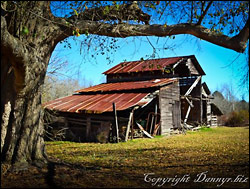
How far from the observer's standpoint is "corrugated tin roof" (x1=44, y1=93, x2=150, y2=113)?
15.7 meters

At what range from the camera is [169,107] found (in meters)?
20.3

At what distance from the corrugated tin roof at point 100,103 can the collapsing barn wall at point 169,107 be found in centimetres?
265

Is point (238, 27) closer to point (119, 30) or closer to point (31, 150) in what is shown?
point (119, 30)

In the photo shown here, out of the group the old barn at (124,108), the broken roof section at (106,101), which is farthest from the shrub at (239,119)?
the broken roof section at (106,101)

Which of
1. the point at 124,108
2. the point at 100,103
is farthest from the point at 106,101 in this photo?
the point at 124,108

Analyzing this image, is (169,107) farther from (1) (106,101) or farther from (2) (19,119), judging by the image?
(2) (19,119)

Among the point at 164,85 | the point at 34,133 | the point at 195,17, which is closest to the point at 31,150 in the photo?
the point at 34,133

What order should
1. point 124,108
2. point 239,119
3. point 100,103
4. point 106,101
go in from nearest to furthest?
point 124,108 → point 100,103 → point 106,101 → point 239,119

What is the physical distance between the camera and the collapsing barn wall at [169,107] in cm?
1923

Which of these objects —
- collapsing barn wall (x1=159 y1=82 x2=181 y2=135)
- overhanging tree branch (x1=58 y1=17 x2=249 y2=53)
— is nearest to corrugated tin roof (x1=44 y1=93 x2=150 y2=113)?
collapsing barn wall (x1=159 y1=82 x2=181 y2=135)

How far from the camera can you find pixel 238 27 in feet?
A: 25.3

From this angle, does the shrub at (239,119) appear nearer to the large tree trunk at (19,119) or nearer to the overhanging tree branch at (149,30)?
the overhanging tree branch at (149,30)

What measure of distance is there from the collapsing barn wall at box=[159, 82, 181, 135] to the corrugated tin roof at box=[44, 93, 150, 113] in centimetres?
265

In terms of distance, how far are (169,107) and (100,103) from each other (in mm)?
6193
